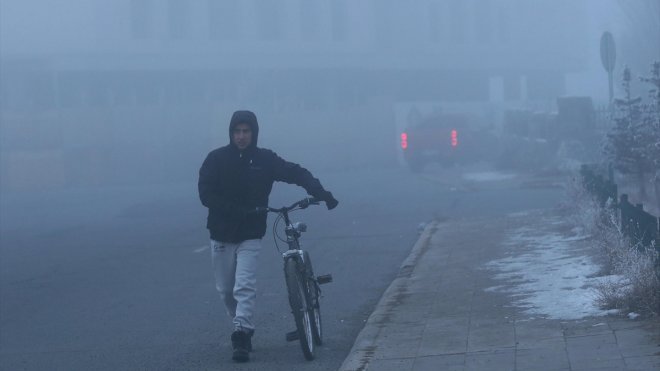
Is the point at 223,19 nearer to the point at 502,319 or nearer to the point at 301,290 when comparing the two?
the point at 502,319

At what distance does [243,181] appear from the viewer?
25.9ft

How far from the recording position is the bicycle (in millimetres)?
7480

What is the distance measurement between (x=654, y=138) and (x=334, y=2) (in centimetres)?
3245

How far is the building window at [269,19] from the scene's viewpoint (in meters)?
44.8

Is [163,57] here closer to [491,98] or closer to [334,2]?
[334,2]

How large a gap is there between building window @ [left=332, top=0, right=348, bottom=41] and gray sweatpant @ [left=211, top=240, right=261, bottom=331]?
129 feet

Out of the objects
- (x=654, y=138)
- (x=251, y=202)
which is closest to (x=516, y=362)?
(x=251, y=202)

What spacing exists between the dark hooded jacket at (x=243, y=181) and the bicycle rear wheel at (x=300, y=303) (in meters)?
0.41

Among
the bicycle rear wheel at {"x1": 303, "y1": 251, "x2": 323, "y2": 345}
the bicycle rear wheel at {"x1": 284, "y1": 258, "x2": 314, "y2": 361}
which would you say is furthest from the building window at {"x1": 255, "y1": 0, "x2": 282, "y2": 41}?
the bicycle rear wheel at {"x1": 284, "y1": 258, "x2": 314, "y2": 361}

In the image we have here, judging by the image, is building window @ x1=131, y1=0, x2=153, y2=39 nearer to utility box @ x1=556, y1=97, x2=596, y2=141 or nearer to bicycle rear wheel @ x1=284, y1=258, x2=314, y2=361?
utility box @ x1=556, y1=97, x2=596, y2=141

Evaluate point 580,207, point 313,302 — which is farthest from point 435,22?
point 313,302

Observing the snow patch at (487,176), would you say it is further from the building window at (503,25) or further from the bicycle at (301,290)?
the building window at (503,25)

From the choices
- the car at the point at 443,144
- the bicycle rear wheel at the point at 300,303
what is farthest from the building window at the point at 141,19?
the bicycle rear wheel at the point at 300,303

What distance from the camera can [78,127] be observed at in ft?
128
